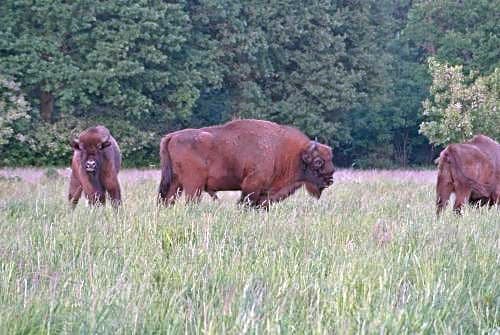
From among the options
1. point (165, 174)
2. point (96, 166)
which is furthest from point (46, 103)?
point (165, 174)

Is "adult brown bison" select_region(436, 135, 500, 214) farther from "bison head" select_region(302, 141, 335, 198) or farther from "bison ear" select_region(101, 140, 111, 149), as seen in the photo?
"bison ear" select_region(101, 140, 111, 149)

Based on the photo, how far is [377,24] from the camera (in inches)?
1618

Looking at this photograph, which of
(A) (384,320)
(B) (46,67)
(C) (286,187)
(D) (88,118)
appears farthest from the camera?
(D) (88,118)

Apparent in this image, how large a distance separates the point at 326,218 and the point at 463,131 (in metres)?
23.9

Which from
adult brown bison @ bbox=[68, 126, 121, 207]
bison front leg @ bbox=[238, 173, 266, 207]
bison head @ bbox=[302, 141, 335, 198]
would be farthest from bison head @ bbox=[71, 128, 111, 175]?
bison head @ bbox=[302, 141, 335, 198]

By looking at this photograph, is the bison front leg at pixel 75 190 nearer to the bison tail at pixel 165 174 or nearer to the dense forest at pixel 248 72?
the bison tail at pixel 165 174

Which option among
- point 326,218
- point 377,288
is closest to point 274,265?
point 377,288

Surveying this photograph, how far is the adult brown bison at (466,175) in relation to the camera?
1141 cm

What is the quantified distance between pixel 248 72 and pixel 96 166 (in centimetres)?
2400

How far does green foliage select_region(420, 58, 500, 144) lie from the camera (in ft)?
101

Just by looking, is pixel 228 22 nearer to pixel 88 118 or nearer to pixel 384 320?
pixel 88 118

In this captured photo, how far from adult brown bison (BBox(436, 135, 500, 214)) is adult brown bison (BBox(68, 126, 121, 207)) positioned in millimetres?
4775

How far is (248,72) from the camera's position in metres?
34.8

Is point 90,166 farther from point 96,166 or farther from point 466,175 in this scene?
point 466,175
